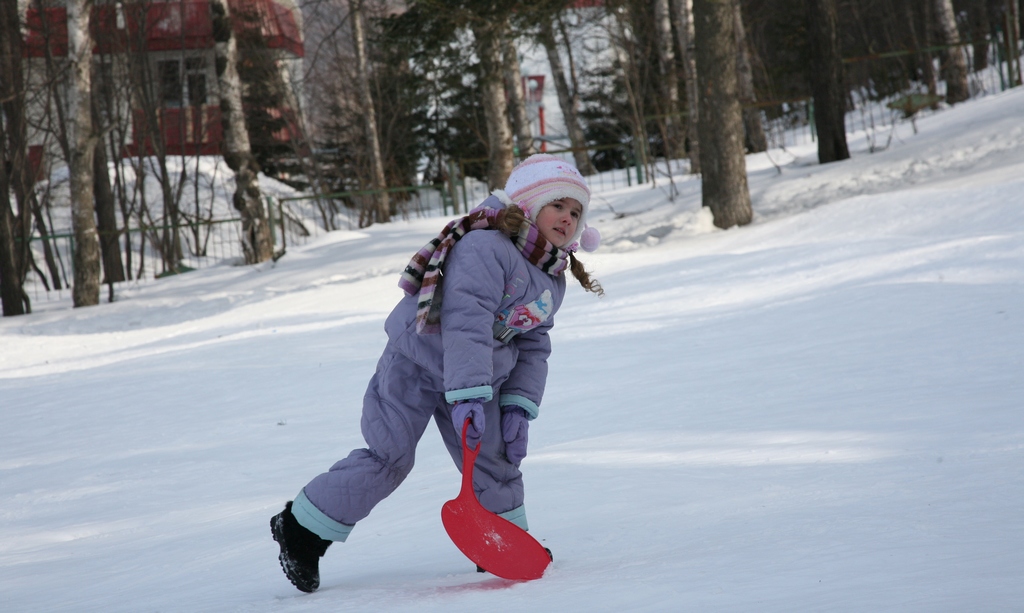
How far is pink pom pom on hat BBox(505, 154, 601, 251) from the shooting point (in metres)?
2.23

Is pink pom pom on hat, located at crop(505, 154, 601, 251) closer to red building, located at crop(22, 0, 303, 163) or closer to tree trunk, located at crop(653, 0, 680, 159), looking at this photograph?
tree trunk, located at crop(653, 0, 680, 159)

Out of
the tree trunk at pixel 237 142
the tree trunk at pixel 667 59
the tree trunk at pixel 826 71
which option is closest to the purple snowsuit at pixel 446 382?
the tree trunk at pixel 826 71

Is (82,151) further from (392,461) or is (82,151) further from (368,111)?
(392,461)

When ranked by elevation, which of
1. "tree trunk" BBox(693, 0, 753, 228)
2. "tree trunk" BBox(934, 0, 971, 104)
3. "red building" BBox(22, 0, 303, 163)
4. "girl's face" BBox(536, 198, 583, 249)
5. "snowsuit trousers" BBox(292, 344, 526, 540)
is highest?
"red building" BBox(22, 0, 303, 163)

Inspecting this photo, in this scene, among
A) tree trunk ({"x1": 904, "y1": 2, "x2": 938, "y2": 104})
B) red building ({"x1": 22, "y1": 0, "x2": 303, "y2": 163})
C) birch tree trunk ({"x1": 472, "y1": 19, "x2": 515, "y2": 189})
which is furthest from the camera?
tree trunk ({"x1": 904, "y1": 2, "x2": 938, "y2": 104})

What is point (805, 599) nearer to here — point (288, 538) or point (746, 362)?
point (288, 538)

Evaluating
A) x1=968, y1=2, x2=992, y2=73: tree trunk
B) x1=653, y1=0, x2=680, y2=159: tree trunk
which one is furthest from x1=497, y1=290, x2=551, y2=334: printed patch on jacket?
x1=968, y1=2, x2=992, y2=73: tree trunk

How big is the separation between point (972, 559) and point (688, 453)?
1.36 m

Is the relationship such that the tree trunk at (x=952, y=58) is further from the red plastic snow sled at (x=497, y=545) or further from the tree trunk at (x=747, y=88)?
the red plastic snow sled at (x=497, y=545)

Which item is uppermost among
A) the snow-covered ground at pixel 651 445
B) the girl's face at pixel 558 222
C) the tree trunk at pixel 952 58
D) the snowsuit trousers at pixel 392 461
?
the tree trunk at pixel 952 58

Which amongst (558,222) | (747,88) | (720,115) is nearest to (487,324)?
(558,222)

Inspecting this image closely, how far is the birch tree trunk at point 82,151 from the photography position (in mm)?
10461

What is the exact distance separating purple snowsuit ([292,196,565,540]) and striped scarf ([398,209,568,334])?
21 mm

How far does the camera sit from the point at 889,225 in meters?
7.38
